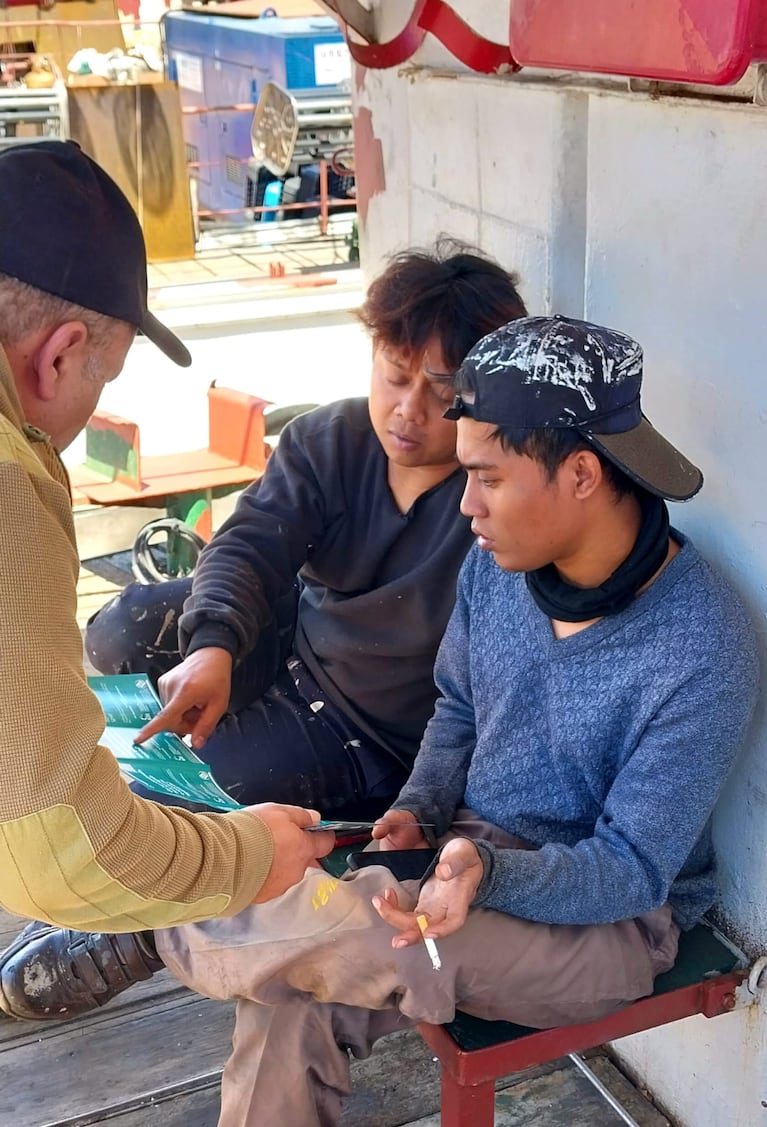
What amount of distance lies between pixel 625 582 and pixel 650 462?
0.17 m

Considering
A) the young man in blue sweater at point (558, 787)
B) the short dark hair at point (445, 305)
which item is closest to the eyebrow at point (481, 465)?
the young man in blue sweater at point (558, 787)

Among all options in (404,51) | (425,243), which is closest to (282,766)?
(425,243)

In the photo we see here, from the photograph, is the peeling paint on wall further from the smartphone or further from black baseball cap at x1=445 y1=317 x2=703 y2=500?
the smartphone

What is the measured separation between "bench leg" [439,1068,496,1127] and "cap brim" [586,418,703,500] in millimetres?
834

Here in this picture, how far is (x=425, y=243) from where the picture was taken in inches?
109

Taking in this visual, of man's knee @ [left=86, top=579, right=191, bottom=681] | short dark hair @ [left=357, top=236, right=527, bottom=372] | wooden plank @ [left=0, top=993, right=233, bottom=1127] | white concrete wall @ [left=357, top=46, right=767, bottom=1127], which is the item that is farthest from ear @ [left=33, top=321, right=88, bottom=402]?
wooden plank @ [left=0, top=993, right=233, bottom=1127]

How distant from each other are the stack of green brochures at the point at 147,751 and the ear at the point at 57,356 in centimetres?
53

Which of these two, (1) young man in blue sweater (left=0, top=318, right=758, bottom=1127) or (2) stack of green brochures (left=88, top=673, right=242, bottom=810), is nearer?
(1) young man in blue sweater (left=0, top=318, right=758, bottom=1127)

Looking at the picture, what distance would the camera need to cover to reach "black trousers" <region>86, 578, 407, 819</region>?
2.33 m

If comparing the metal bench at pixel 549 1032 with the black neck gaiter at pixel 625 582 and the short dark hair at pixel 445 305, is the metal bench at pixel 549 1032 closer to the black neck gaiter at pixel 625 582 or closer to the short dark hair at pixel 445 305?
the black neck gaiter at pixel 625 582

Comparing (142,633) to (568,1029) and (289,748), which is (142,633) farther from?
(568,1029)

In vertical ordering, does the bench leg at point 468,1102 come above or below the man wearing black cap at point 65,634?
below

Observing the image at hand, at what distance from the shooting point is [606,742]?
172 cm

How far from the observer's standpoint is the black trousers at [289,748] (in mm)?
2326
